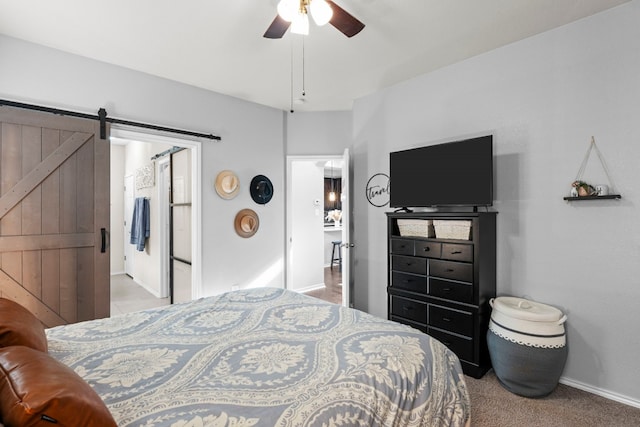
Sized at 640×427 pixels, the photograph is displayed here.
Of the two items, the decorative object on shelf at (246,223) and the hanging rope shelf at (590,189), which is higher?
the hanging rope shelf at (590,189)

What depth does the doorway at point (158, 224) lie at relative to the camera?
361cm

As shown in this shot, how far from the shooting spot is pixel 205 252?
12.0 feet

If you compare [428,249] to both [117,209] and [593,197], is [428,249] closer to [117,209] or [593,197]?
[593,197]

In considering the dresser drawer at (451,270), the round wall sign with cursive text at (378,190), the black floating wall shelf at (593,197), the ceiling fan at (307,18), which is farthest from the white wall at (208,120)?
the black floating wall shelf at (593,197)

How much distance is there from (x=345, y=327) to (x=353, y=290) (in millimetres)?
2376

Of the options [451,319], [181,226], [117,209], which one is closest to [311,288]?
[181,226]

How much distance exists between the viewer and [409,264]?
299 cm

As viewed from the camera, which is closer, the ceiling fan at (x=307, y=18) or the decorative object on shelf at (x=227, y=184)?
the ceiling fan at (x=307, y=18)

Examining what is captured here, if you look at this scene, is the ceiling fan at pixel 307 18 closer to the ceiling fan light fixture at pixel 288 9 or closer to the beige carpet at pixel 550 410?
the ceiling fan light fixture at pixel 288 9

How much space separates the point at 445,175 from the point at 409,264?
0.86 metres

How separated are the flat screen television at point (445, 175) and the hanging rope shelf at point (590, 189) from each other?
54 cm

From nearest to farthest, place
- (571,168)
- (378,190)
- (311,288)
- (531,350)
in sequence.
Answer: (531,350), (571,168), (378,190), (311,288)

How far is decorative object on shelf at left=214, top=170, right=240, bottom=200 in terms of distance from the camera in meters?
3.74

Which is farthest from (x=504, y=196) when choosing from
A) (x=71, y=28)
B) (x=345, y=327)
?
(x=71, y=28)
